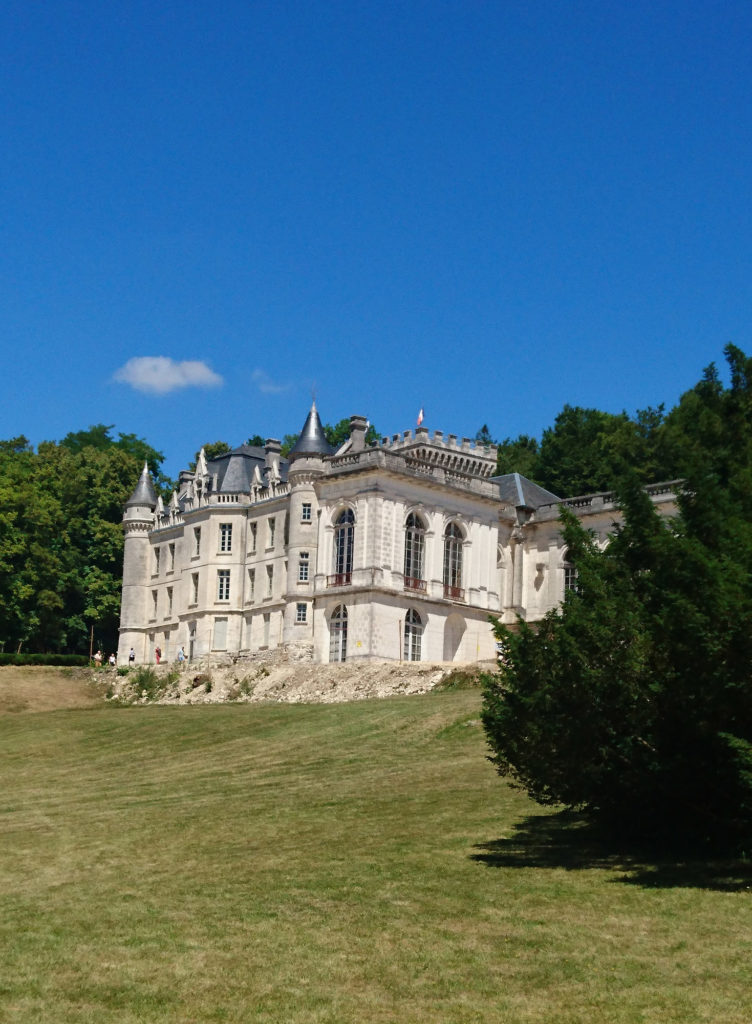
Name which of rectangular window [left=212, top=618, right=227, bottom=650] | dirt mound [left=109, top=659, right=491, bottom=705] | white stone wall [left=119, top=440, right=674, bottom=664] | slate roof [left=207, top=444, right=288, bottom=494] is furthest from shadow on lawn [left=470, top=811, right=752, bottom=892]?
slate roof [left=207, top=444, right=288, bottom=494]

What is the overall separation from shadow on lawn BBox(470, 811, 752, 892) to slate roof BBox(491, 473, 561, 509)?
4327 centimetres

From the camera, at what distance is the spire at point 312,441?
59000 millimetres

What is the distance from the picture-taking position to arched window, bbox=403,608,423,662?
2178 inches

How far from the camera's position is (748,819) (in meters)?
17.4

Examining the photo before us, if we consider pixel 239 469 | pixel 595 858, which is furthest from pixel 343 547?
pixel 595 858

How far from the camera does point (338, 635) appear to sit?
5562 cm

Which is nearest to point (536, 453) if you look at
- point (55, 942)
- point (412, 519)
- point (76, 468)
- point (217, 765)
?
point (76, 468)

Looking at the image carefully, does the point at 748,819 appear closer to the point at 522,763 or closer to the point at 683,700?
the point at 683,700

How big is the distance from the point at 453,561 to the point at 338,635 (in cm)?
623

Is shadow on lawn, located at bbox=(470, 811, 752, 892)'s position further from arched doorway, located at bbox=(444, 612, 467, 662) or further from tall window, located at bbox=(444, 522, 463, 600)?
tall window, located at bbox=(444, 522, 463, 600)

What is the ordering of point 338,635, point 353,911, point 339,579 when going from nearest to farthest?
1. point 353,911
2. point 338,635
3. point 339,579

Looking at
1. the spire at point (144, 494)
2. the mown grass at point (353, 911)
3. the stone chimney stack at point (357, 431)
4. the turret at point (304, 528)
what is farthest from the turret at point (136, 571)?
the mown grass at point (353, 911)

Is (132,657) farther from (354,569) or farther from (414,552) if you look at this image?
(414,552)

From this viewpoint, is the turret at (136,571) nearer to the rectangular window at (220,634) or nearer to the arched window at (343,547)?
the rectangular window at (220,634)
